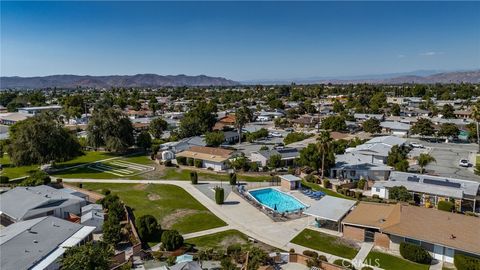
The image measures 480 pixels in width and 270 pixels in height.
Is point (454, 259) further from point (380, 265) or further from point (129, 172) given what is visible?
point (129, 172)

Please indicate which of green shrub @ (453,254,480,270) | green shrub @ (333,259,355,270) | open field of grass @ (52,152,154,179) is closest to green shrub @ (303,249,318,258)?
green shrub @ (333,259,355,270)

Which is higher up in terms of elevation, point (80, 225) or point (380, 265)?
point (80, 225)

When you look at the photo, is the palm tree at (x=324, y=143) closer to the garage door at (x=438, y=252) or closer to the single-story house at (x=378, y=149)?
the single-story house at (x=378, y=149)

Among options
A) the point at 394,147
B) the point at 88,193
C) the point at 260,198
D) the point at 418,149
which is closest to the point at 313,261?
the point at 260,198

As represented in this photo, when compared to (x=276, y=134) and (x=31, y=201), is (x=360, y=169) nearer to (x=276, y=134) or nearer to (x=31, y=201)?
(x=276, y=134)

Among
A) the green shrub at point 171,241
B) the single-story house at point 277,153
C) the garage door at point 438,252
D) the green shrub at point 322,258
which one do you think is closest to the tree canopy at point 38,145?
the single-story house at point 277,153

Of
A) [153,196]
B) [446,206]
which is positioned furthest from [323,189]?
[153,196]
